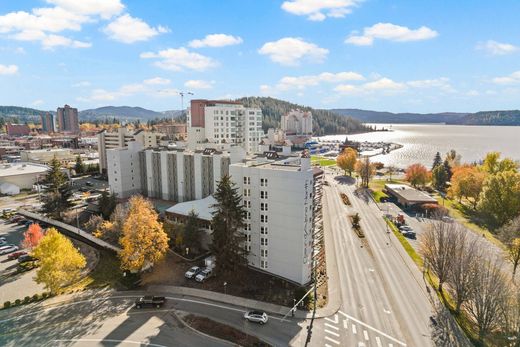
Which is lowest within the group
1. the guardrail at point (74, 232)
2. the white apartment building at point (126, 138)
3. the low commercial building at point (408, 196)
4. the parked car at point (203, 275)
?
the parked car at point (203, 275)

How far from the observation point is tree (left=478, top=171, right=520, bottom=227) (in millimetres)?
63562

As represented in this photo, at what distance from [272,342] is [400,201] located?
63.9m

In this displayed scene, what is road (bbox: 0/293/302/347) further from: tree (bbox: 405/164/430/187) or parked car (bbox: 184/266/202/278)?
tree (bbox: 405/164/430/187)

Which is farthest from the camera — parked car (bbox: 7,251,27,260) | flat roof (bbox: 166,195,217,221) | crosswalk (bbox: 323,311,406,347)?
flat roof (bbox: 166,195,217,221)

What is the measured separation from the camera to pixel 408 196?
3238 inches

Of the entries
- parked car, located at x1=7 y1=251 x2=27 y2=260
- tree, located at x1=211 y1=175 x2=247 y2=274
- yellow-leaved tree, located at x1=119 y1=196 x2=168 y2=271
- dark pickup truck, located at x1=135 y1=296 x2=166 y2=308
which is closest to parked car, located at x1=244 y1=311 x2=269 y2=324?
tree, located at x1=211 y1=175 x2=247 y2=274

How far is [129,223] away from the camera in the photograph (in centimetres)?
4219

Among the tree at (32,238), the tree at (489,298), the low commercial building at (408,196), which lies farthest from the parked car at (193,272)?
the low commercial building at (408,196)

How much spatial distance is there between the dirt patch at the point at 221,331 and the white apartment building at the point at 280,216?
40.8 ft

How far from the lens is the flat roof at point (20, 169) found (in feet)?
317

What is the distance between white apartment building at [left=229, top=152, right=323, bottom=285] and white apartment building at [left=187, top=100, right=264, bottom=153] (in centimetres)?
6361

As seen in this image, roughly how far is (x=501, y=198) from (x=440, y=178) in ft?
121

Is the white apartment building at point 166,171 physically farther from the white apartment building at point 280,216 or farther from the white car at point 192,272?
the white car at point 192,272

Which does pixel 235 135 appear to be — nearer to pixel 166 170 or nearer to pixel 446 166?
pixel 166 170
